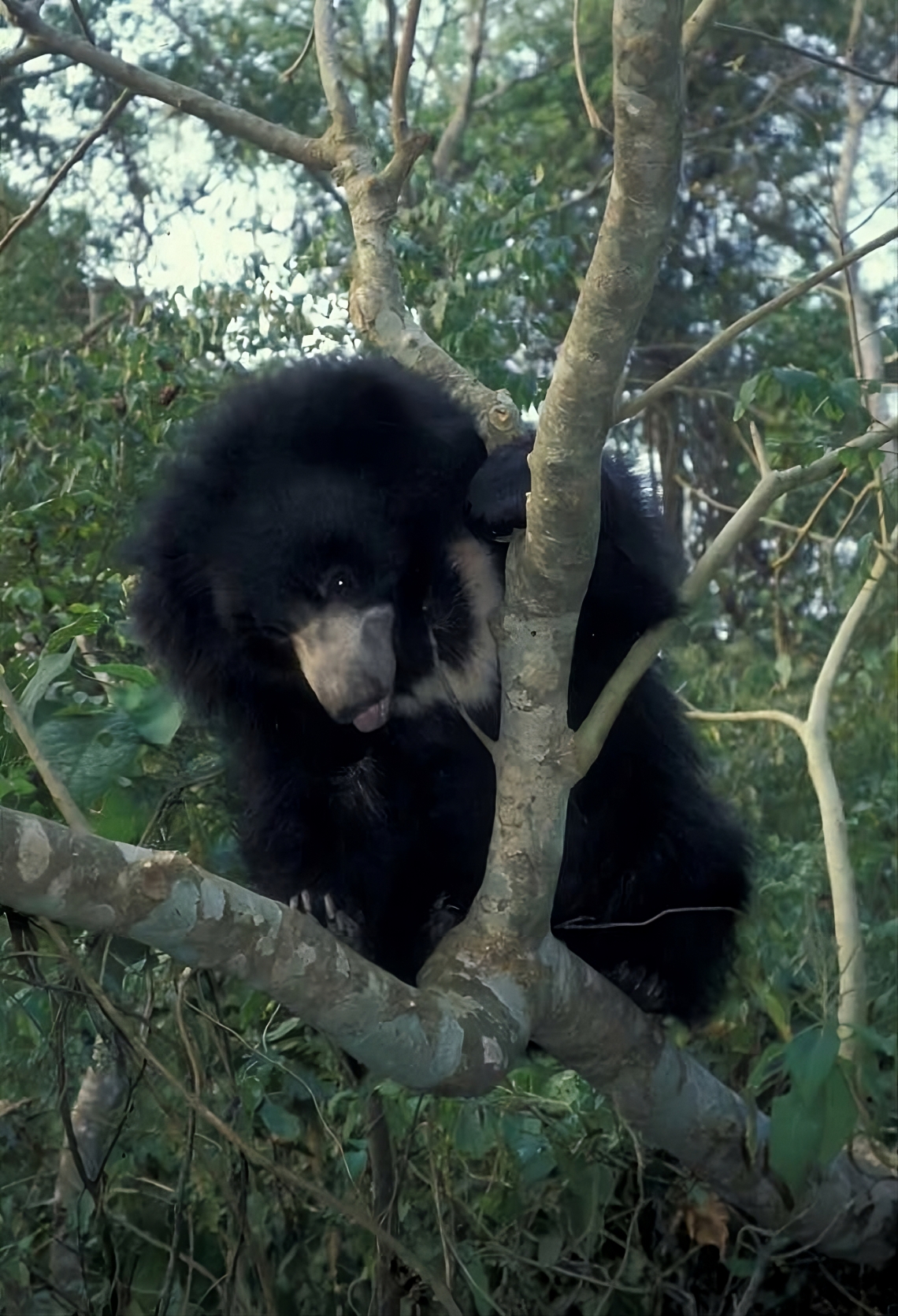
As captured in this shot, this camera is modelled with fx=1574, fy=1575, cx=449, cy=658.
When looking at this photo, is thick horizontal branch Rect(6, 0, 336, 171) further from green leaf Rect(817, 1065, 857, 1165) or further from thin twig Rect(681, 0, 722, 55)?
green leaf Rect(817, 1065, 857, 1165)

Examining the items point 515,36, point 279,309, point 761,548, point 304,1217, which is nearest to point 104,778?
point 304,1217

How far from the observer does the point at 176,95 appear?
2.73 metres

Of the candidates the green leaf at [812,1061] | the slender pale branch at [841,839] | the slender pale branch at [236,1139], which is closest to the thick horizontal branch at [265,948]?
the slender pale branch at [236,1139]

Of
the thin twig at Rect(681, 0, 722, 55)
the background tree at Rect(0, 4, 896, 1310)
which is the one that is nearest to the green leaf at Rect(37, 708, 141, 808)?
the background tree at Rect(0, 4, 896, 1310)

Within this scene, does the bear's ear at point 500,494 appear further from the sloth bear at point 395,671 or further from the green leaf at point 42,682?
the green leaf at point 42,682

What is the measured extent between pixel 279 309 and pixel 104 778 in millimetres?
1746

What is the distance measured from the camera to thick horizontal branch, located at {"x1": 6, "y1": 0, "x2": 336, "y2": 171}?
2.63 meters

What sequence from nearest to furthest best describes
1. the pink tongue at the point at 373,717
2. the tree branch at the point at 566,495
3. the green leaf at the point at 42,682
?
the tree branch at the point at 566,495 → the green leaf at the point at 42,682 → the pink tongue at the point at 373,717

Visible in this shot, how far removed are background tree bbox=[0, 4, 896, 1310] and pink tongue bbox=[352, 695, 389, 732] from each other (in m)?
0.32

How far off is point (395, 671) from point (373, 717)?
12cm

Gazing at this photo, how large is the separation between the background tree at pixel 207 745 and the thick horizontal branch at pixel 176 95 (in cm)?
2

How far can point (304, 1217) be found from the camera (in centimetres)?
300

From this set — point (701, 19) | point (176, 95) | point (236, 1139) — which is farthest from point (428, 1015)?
point (176, 95)

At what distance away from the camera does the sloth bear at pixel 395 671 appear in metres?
2.58
